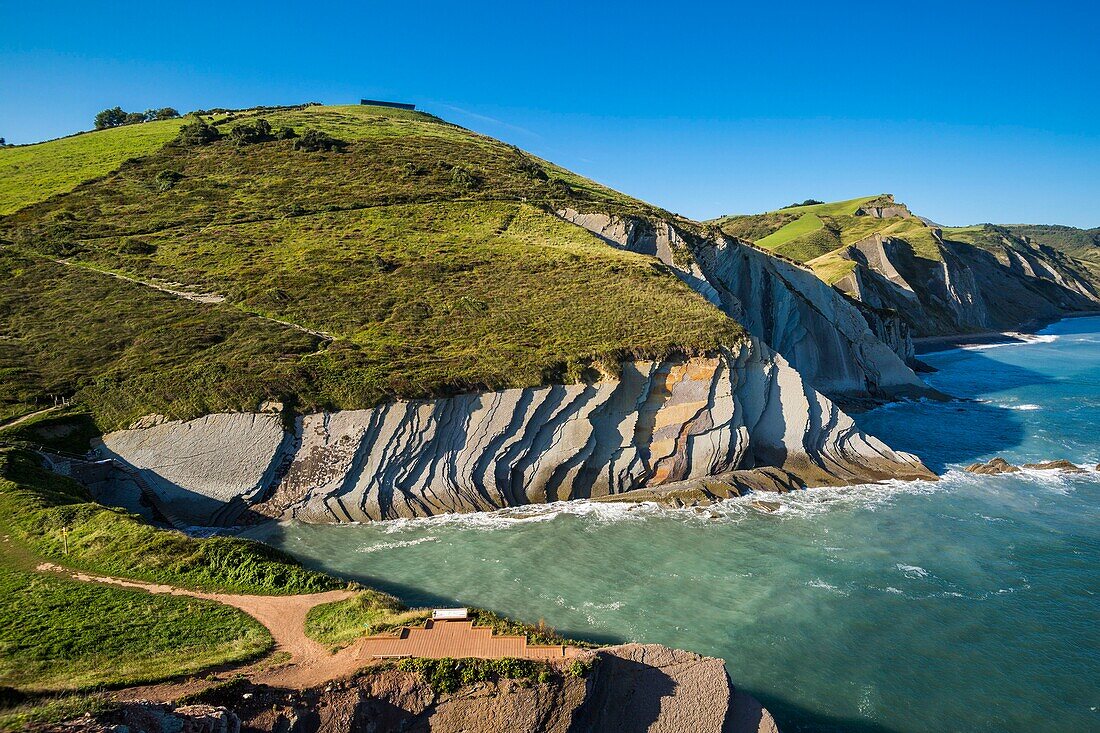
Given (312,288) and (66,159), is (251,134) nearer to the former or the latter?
(66,159)

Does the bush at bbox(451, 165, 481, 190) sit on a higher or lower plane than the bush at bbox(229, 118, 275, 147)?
lower

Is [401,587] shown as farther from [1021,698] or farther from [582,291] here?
[582,291]

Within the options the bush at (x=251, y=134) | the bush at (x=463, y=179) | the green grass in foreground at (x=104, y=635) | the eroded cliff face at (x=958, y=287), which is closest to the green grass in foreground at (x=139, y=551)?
the green grass in foreground at (x=104, y=635)

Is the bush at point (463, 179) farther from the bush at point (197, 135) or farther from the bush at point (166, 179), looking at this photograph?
the bush at point (197, 135)

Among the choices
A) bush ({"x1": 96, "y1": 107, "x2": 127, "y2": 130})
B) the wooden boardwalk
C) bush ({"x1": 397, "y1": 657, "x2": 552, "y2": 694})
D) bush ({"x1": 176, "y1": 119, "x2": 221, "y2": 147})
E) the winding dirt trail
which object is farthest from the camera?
bush ({"x1": 96, "y1": 107, "x2": 127, "y2": 130})

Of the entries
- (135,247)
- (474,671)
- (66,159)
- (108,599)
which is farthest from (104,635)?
(66,159)

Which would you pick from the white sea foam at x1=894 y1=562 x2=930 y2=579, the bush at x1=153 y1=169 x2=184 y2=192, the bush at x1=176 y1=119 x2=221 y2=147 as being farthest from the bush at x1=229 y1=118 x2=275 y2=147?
the white sea foam at x1=894 y1=562 x2=930 y2=579

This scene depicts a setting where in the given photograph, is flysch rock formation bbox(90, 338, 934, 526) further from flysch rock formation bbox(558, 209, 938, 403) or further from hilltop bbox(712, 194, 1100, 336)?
hilltop bbox(712, 194, 1100, 336)
